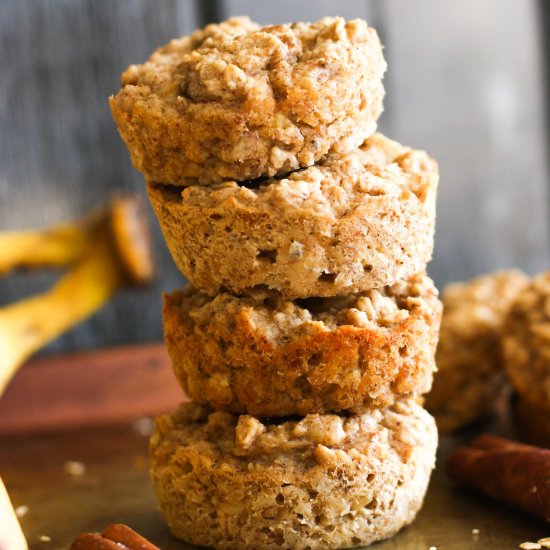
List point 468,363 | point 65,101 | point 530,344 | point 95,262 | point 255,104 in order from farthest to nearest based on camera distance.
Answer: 1. point 65,101
2. point 95,262
3. point 468,363
4. point 530,344
5. point 255,104

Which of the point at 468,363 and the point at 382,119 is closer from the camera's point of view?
the point at 468,363

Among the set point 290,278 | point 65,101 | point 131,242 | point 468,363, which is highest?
point 65,101

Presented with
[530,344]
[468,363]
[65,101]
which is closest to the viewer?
[530,344]

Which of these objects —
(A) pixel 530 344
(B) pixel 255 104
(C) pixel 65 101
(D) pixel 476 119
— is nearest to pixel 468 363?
(A) pixel 530 344

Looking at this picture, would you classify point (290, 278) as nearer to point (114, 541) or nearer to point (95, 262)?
point (114, 541)

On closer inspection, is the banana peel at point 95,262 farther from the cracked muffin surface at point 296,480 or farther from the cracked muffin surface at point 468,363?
the cracked muffin surface at point 296,480

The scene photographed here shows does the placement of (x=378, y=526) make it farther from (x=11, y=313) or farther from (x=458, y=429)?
(x=11, y=313)

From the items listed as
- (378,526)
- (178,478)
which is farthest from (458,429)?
(178,478)

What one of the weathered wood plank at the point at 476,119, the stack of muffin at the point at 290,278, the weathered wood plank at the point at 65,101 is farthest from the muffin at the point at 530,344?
the weathered wood plank at the point at 65,101
